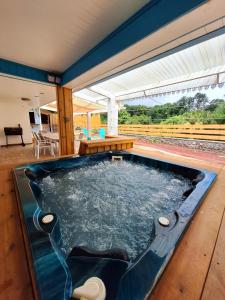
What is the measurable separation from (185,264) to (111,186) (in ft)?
5.07

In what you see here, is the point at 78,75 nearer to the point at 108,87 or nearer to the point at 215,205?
the point at 108,87

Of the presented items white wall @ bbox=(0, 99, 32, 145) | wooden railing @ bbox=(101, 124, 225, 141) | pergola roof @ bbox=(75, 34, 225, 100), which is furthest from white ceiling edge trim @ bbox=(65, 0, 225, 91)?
white wall @ bbox=(0, 99, 32, 145)

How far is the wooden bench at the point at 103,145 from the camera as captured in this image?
10.4ft

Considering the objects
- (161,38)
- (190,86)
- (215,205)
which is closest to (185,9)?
(161,38)

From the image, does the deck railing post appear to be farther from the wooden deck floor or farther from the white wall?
the wooden deck floor

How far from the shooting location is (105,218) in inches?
60.3

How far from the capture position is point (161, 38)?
1445 millimetres

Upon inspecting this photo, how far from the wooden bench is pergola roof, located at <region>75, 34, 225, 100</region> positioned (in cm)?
169

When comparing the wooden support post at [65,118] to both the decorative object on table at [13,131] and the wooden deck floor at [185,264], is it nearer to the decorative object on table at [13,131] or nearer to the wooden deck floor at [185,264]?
the wooden deck floor at [185,264]

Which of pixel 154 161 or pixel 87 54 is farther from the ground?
pixel 87 54

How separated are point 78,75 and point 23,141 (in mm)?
5304

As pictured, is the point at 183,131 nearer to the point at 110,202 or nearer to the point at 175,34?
the point at 175,34

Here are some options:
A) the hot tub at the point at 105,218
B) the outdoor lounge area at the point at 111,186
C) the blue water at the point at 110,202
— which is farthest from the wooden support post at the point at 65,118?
the blue water at the point at 110,202

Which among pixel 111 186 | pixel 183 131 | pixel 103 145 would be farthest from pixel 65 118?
pixel 183 131
